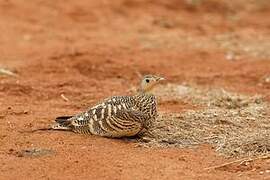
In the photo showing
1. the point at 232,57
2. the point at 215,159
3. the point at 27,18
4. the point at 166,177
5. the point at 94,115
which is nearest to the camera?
the point at 166,177

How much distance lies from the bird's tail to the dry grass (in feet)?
2.47

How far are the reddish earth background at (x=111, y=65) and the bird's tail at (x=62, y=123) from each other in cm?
11

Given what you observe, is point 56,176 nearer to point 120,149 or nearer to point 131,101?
point 120,149

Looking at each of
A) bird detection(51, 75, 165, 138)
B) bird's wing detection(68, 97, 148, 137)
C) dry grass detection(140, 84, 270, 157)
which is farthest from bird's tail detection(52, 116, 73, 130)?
dry grass detection(140, 84, 270, 157)

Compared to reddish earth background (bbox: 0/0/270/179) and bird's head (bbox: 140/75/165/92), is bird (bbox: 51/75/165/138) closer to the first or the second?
bird's head (bbox: 140/75/165/92)

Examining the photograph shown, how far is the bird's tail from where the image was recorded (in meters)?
7.54

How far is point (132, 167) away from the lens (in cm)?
657

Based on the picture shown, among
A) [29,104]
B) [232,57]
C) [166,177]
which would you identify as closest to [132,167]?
[166,177]

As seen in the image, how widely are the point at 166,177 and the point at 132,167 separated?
357 mm

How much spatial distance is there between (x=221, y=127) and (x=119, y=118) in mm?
1197

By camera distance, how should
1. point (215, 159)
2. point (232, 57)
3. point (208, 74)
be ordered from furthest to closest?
point (232, 57) < point (208, 74) < point (215, 159)

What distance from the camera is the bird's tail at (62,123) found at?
7.54 m

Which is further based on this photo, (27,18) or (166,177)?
(27,18)

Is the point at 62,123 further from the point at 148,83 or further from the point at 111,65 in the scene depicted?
the point at 111,65
